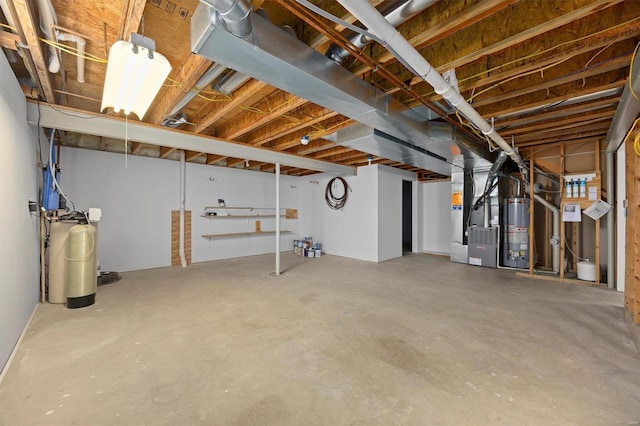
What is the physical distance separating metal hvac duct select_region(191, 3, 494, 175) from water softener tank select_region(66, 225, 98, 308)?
276 centimetres

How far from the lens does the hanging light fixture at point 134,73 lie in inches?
64.7

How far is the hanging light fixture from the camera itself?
1.64 metres

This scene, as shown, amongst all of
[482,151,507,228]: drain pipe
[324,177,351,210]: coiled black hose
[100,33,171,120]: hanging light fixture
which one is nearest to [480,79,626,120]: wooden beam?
[482,151,507,228]: drain pipe

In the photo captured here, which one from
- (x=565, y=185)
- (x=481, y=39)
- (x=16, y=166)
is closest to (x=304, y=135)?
(x=481, y=39)

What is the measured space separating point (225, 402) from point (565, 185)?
5.78 metres

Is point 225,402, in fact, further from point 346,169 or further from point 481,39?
point 346,169

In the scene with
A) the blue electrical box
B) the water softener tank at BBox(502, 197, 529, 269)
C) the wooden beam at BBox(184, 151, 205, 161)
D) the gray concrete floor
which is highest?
the wooden beam at BBox(184, 151, 205, 161)

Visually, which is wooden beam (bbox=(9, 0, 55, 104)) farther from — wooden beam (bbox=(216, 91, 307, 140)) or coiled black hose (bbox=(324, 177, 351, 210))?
coiled black hose (bbox=(324, 177, 351, 210))

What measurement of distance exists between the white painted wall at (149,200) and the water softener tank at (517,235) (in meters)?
5.50

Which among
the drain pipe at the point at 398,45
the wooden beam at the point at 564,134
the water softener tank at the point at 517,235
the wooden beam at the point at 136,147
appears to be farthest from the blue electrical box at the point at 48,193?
the water softener tank at the point at 517,235

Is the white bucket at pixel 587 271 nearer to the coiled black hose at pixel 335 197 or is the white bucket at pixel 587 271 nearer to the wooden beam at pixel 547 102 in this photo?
the wooden beam at pixel 547 102

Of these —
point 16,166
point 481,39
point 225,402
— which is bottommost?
point 225,402

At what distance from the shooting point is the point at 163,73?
6.27ft

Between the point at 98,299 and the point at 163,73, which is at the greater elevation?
the point at 163,73
